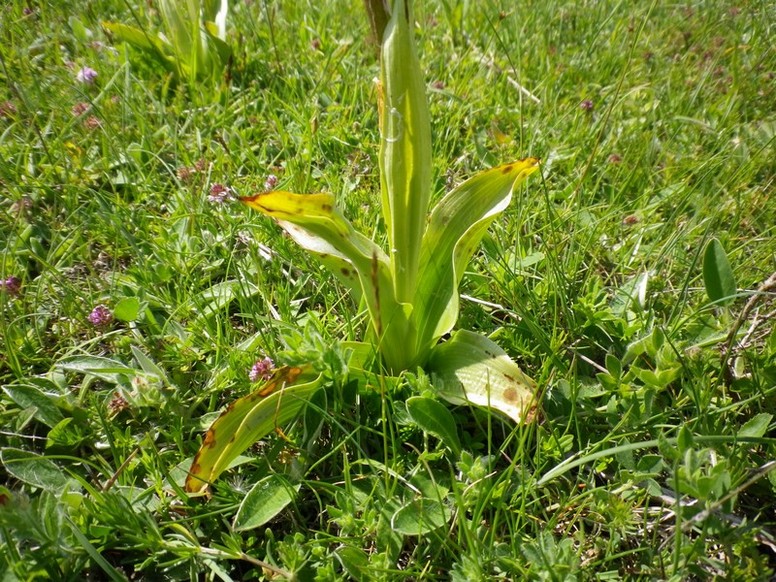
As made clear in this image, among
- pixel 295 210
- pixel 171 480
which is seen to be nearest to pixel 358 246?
pixel 295 210

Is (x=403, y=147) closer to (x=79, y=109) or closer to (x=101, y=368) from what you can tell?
(x=101, y=368)

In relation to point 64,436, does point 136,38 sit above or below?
above

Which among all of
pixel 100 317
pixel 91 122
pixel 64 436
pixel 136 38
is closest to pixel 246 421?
pixel 64 436

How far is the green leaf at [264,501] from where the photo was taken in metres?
0.95

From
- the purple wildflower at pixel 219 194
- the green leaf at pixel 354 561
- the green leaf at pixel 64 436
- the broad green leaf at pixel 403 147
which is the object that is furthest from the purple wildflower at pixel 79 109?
the green leaf at pixel 354 561

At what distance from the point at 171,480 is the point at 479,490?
475mm

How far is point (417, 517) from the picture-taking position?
93 cm

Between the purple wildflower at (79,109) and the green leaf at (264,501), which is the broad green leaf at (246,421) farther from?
the purple wildflower at (79,109)

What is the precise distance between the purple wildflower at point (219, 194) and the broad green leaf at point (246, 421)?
0.62 m

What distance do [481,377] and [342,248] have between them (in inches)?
13.3

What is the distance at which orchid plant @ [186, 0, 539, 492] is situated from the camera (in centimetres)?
96

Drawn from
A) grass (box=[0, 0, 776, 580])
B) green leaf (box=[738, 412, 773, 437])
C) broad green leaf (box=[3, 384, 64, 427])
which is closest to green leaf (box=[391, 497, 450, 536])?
grass (box=[0, 0, 776, 580])

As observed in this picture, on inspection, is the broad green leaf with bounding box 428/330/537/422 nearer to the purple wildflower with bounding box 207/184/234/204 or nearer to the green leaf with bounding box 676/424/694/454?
the green leaf with bounding box 676/424/694/454

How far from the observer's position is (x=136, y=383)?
42.8 inches
